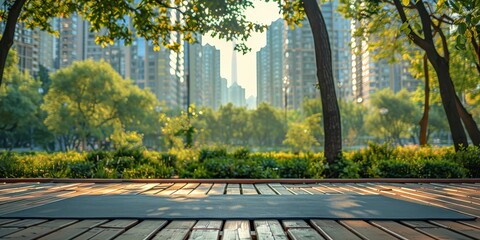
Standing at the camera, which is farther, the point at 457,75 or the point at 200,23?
the point at 457,75

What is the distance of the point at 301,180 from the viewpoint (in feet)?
29.2

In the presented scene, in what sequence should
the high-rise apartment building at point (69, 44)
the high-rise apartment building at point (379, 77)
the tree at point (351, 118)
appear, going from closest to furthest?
the tree at point (351, 118), the high-rise apartment building at point (69, 44), the high-rise apartment building at point (379, 77)

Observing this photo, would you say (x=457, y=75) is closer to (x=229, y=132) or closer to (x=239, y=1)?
(x=239, y=1)

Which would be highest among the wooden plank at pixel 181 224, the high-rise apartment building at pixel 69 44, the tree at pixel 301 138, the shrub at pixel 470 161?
the high-rise apartment building at pixel 69 44

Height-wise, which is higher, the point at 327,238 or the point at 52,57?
the point at 52,57

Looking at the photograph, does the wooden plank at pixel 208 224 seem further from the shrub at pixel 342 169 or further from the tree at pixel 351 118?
the tree at pixel 351 118

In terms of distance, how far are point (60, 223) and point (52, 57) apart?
156 metres

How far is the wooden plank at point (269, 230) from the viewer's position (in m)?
3.25

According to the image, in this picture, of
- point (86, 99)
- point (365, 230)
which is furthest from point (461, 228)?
point (86, 99)

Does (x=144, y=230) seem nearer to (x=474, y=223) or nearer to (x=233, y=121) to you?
(x=474, y=223)

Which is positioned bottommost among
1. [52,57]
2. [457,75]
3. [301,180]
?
[301,180]

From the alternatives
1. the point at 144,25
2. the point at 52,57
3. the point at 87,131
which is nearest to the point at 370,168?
the point at 144,25

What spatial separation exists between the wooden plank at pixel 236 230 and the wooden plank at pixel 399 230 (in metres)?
1.23

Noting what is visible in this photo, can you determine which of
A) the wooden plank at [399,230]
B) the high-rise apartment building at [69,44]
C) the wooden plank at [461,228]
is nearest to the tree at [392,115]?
the wooden plank at [461,228]
